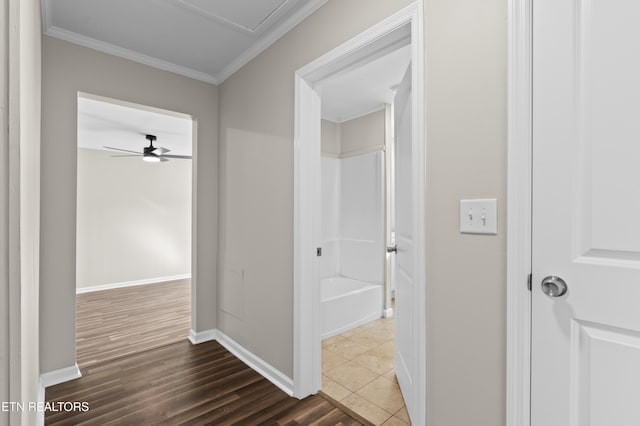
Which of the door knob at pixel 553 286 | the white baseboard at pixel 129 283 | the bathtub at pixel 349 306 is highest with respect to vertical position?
the door knob at pixel 553 286

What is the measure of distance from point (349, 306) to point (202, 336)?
4.89ft

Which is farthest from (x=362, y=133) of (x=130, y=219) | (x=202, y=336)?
(x=130, y=219)

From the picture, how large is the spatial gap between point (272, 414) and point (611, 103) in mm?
2164

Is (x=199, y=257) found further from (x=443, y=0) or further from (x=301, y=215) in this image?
(x=443, y=0)

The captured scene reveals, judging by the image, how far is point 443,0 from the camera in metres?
1.27

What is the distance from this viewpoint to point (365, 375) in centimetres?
229

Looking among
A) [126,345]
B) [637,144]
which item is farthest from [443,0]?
[126,345]

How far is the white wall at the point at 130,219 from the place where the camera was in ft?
17.6

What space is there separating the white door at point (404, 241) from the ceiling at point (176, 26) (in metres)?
0.87

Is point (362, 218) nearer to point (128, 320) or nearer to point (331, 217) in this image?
Result: point (331, 217)

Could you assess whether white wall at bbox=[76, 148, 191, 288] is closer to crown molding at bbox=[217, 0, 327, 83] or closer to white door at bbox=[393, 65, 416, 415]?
crown molding at bbox=[217, 0, 327, 83]

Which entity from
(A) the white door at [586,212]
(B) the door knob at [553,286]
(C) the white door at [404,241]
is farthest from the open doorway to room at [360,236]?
(B) the door knob at [553,286]

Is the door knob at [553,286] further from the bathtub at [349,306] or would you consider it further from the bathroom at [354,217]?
the bathroom at [354,217]

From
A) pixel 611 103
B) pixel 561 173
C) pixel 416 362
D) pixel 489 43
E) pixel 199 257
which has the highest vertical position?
pixel 489 43
